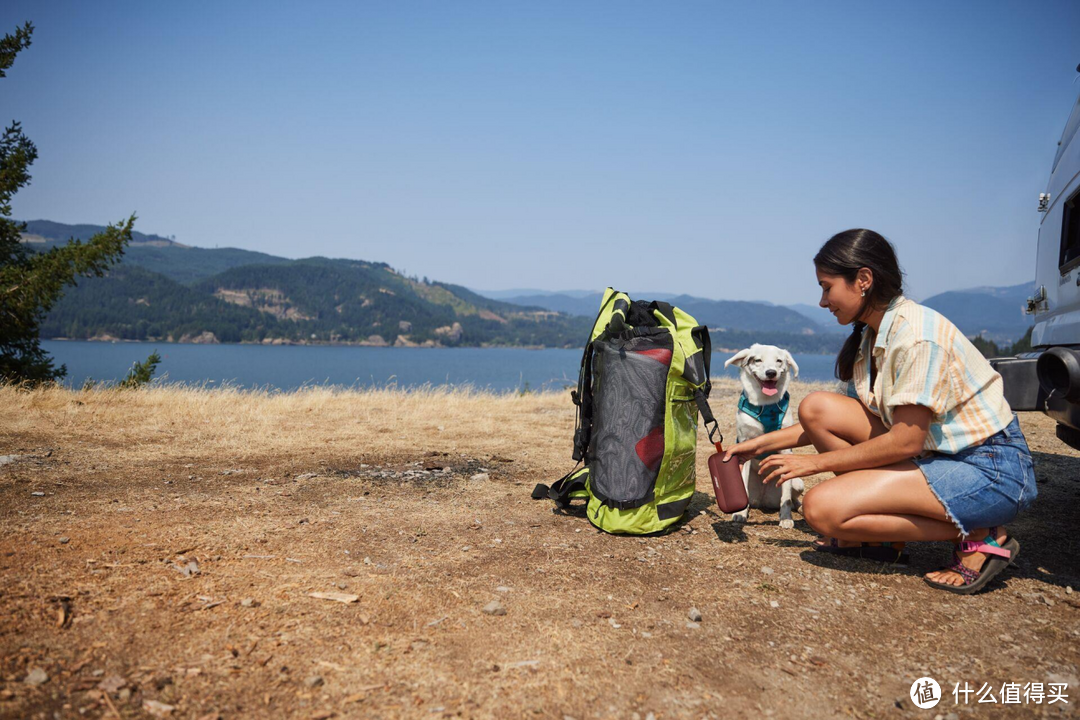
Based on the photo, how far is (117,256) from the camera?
12.7 meters

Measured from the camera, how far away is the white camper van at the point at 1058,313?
10.7 ft

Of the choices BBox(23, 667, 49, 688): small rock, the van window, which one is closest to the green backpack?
the van window

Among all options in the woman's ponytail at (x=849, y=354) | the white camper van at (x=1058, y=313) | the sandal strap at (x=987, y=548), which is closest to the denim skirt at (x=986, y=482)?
the sandal strap at (x=987, y=548)

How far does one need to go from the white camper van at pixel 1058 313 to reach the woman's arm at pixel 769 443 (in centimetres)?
113

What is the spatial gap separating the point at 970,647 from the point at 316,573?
3098mm

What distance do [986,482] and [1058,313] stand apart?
161 cm

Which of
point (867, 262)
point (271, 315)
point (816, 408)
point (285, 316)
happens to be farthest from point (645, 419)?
point (285, 316)

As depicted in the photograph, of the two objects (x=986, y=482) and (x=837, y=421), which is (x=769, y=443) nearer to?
(x=837, y=421)

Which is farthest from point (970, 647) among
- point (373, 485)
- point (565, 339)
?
point (565, 339)

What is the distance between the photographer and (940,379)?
9.77 ft

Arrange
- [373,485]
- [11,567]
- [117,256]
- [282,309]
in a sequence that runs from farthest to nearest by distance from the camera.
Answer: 1. [282,309]
2. [117,256]
3. [373,485]
4. [11,567]

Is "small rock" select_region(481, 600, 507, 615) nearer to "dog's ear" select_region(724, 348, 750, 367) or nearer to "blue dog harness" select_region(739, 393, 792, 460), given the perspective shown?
"blue dog harness" select_region(739, 393, 792, 460)

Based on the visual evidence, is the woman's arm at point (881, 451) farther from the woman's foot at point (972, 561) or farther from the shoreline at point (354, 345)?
the shoreline at point (354, 345)

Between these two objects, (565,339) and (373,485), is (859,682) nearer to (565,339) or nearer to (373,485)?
(373,485)
